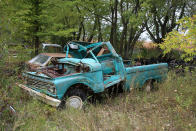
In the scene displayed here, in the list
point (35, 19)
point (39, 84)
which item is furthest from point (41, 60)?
point (39, 84)

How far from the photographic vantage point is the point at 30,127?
10.7ft

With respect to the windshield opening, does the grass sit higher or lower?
lower

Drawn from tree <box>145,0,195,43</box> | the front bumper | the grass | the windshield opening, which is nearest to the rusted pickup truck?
the front bumper

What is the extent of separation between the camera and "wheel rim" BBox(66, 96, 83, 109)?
448 centimetres

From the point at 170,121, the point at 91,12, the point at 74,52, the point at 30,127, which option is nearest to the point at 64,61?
the point at 74,52

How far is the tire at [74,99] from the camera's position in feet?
14.7

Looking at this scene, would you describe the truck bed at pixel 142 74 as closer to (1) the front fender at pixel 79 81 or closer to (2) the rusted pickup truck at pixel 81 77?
(2) the rusted pickup truck at pixel 81 77

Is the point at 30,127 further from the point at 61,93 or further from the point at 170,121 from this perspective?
the point at 170,121

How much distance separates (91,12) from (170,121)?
1241 centimetres

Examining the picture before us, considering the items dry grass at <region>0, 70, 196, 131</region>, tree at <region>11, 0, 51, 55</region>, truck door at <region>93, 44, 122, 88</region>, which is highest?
tree at <region>11, 0, 51, 55</region>

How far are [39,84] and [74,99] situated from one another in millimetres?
1155

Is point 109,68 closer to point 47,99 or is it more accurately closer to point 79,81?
point 79,81

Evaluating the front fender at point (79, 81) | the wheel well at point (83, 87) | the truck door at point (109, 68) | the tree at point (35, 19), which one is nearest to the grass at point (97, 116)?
the front fender at point (79, 81)

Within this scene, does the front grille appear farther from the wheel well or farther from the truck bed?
the truck bed
